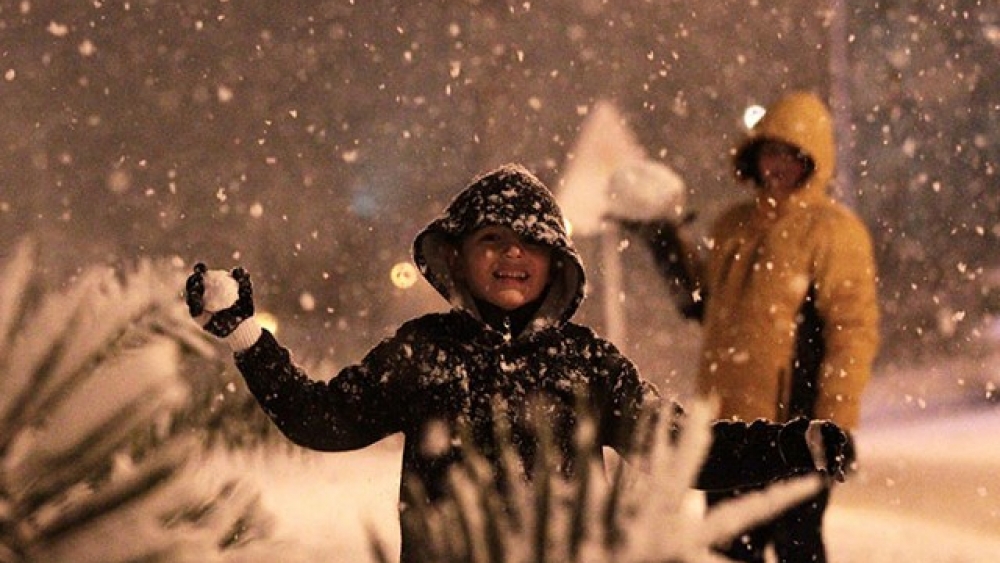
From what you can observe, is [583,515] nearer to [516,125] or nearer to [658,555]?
[658,555]

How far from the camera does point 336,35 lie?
35.8 feet

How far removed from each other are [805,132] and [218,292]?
2108 millimetres

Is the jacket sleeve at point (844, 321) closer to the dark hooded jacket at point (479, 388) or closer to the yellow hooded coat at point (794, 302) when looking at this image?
the yellow hooded coat at point (794, 302)

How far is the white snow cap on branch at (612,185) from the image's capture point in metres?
3.72

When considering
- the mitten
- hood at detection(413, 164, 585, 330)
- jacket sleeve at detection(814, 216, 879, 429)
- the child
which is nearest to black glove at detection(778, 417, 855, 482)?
the child

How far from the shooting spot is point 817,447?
175 centimetres

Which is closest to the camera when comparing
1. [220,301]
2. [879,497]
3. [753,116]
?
[220,301]

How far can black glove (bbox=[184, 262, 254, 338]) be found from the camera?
173 centimetres

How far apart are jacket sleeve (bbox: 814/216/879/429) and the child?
1.39 meters

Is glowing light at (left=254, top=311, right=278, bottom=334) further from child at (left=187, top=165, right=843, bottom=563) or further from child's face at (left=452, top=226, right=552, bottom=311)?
child's face at (left=452, top=226, right=552, bottom=311)

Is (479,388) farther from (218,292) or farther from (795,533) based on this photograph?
(795,533)

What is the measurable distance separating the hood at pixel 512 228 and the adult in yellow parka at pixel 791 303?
4.73 feet

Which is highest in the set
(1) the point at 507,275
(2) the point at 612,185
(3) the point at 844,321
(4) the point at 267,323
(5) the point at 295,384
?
(2) the point at 612,185

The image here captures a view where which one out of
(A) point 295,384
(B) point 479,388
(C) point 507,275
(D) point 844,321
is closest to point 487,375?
(B) point 479,388
